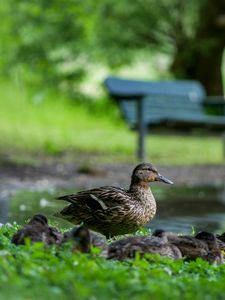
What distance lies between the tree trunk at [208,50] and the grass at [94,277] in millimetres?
20275

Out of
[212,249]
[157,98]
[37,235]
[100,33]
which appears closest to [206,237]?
[212,249]

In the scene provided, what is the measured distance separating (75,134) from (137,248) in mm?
18758

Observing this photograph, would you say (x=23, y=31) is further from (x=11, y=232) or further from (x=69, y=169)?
(x=11, y=232)

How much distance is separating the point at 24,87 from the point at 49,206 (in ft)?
61.3

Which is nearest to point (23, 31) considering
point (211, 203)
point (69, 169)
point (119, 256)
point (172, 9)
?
point (172, 9)

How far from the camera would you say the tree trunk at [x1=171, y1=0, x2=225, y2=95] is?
27078 millimetres

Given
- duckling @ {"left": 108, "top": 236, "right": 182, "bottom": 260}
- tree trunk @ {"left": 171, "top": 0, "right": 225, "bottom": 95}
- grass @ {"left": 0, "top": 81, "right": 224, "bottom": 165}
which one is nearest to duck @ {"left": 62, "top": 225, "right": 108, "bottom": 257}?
duckling @ {"left": 108, "top": 236, "right": 182, "bottom": 260}

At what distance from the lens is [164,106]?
72.3ft

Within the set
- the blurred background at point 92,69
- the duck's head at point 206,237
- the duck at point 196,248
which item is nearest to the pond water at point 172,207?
the blurred background at point 92,69

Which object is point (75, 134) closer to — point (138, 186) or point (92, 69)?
point (92, 69)

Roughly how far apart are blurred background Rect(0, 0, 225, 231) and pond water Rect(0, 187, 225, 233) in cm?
293

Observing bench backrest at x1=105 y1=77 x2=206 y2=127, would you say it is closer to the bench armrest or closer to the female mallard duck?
the bench armrest

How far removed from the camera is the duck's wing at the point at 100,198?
8.62 m

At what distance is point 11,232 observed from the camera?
7824mm
